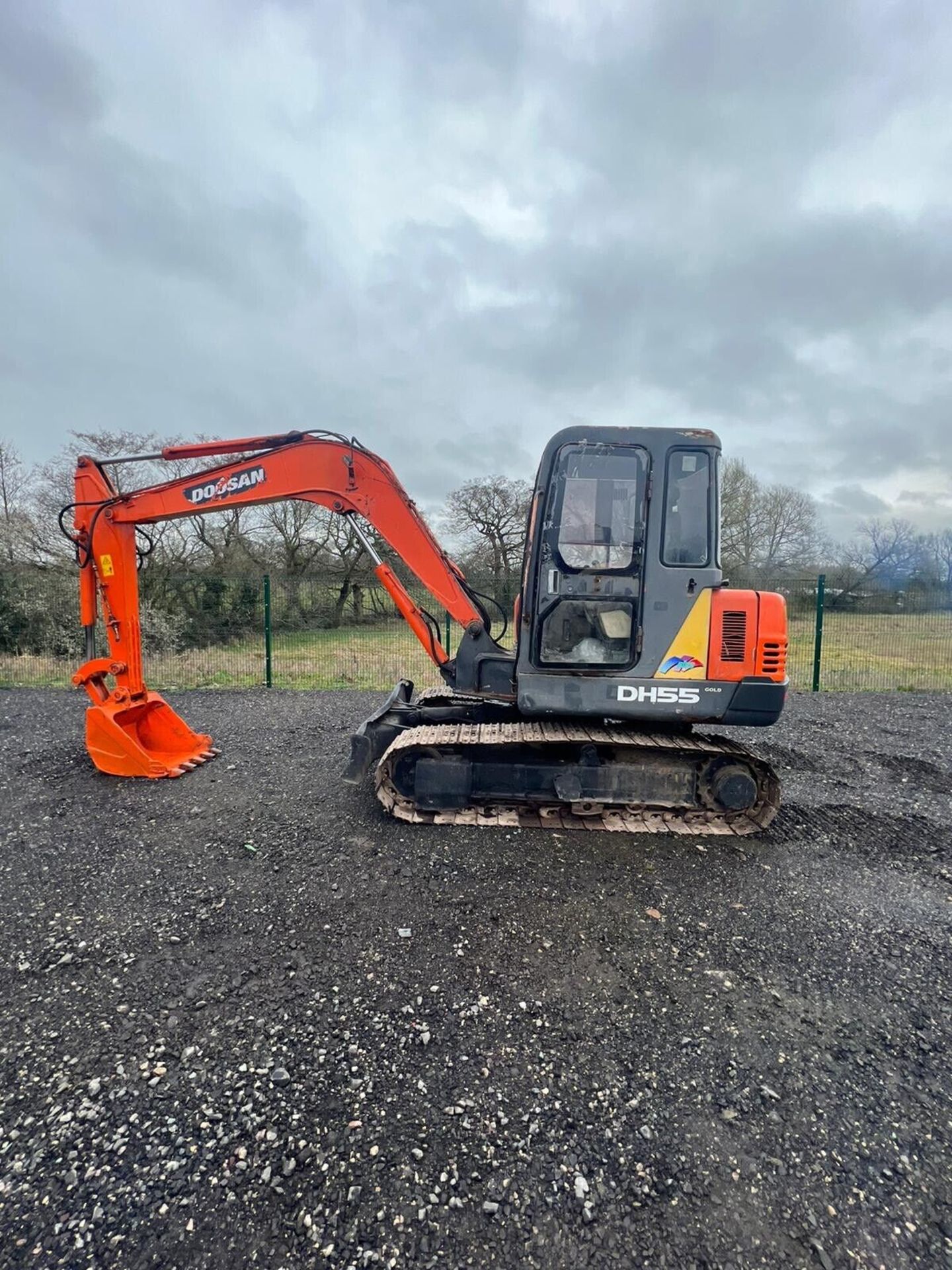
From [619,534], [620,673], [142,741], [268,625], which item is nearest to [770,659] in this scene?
[620,673]

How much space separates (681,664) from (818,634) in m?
8.27

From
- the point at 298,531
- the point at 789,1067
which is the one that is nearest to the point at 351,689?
the point at 789,1067

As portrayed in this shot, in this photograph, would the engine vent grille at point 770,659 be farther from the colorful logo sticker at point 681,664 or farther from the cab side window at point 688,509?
the cab side window at point 688,509

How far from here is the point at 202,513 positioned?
6.10m

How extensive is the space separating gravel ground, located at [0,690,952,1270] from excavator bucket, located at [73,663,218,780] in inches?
39.7

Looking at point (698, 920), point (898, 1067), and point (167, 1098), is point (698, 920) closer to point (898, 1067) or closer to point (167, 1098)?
point (898, 1067)

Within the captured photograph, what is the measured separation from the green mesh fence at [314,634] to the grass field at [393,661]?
0.9 inches

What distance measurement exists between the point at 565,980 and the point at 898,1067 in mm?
1431

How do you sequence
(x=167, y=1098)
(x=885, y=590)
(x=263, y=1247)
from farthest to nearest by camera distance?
(x=885, y=590)
(x=167, y=1098)
(x=263, y=1247)

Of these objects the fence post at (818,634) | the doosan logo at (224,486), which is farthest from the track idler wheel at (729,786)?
the fence post at (818,634)

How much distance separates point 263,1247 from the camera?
71.8 inches

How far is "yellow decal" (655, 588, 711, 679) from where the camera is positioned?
4672 millimetres

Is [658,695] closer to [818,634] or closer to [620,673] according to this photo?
[620,673]

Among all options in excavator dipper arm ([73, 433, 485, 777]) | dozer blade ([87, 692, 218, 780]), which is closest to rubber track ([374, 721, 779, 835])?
excavator dipper arm ([73, 433, 485, 777])
